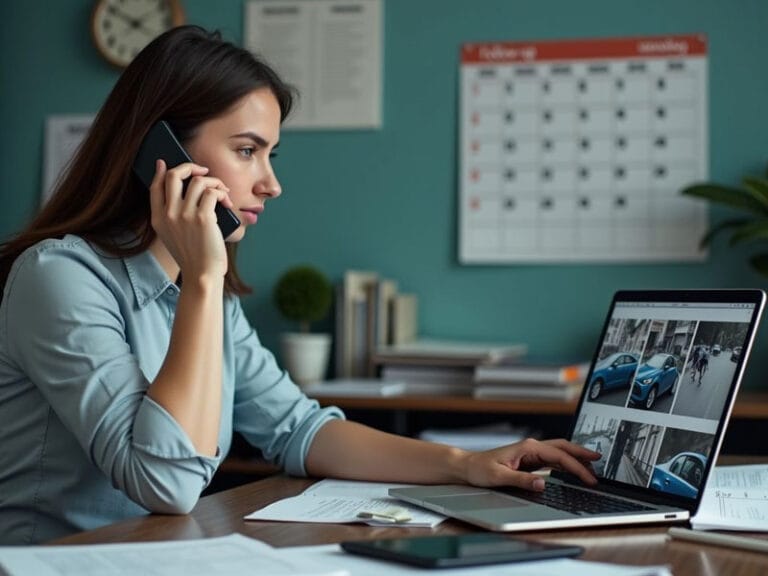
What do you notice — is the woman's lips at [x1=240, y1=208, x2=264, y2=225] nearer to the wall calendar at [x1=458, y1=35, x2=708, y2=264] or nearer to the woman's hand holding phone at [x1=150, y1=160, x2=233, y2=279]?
the woman's hand holding phone at [x1=150, y1=160, x2=233, y2=279]

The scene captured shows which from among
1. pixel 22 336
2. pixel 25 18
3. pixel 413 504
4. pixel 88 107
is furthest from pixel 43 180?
pixel 413 504

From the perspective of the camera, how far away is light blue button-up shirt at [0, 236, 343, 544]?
3.66 ft

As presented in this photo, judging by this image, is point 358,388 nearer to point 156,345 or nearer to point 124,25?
point 156,345

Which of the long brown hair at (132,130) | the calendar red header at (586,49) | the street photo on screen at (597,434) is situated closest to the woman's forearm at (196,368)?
the long brown hair at (132,130)

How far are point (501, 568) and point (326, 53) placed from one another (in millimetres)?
2221

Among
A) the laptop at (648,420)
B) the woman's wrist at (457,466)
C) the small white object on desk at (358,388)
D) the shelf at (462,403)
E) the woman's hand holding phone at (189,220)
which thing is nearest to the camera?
the laptop at (648,420)

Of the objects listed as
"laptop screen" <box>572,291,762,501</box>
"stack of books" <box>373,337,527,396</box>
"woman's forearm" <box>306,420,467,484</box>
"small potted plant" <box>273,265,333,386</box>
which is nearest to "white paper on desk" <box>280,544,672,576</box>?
"laptop screen" <box>572,291,762,501</box>

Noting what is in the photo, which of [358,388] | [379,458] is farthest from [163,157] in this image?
[358,388]

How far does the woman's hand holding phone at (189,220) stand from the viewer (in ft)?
4.00

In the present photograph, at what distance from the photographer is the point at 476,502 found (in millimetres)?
1156

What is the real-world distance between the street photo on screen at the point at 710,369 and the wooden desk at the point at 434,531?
14cm

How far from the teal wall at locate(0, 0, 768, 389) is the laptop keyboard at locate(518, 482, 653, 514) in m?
1.50

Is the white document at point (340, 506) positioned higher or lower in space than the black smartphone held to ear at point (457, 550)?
lower

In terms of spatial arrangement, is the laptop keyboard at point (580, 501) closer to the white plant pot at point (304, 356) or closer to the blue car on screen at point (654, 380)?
the blue car on screen at point (654, 380)
